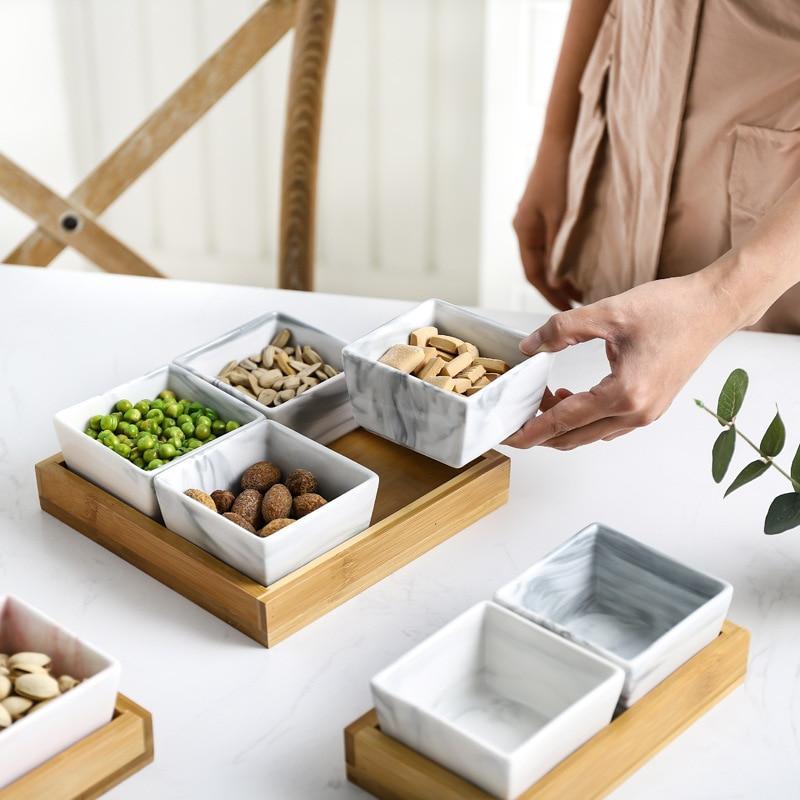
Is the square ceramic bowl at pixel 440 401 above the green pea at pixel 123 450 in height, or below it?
above

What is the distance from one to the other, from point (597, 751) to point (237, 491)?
43cm

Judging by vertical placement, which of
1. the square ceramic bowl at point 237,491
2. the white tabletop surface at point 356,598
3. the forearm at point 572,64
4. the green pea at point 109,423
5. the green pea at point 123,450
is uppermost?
the forearm at point 572,64

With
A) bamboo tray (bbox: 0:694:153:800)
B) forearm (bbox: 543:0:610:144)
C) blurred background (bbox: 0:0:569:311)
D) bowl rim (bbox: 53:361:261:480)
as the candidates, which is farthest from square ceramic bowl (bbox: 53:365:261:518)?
blurred background (bbox: 0:0:569:311)

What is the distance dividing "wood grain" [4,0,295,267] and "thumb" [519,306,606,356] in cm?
91

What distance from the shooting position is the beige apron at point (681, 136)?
4.51 ft

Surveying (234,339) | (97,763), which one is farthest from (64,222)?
(97,763)

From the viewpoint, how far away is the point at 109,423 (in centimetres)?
115

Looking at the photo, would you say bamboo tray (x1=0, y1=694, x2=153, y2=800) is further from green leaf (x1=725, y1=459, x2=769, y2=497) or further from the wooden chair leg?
the wooden chair leg

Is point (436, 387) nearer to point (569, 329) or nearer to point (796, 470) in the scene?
point (569, 329)

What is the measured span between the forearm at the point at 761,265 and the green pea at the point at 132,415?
542 mm

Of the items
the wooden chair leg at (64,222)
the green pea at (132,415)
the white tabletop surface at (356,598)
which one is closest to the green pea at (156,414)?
the green pea at (132,415)

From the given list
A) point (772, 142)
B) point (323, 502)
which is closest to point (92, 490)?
point (323, 502)

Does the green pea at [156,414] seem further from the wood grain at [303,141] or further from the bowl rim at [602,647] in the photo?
the wood grain at [303,141]

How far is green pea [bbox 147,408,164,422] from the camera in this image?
3.82 feet
